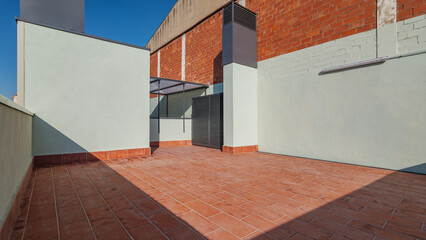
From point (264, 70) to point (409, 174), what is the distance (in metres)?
4.18

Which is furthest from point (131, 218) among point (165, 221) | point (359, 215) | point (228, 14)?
point (228, 14)

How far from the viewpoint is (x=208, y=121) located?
7543 mm

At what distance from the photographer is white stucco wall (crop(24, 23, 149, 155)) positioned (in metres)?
4.10

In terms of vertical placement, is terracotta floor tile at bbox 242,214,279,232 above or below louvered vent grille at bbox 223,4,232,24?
below

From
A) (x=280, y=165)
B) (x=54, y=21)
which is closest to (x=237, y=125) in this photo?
(x=280, y=165)

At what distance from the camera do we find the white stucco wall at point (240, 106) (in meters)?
5.98

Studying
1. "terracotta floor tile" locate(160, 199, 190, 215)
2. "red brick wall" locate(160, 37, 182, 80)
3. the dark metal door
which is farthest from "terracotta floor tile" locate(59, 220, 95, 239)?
"red brick wall" locate(160, 37, 182, 80)

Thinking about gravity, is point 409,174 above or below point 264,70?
below

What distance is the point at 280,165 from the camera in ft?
14.6

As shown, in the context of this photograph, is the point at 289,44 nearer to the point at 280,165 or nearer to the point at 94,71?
the point at 280,165

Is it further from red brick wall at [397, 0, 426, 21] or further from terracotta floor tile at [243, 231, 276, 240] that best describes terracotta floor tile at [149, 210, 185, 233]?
red brick wall at [397, 0, 426, 21]

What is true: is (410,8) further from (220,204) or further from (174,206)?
(174,206)

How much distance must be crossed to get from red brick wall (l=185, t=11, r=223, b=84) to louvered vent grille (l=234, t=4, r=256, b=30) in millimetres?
1778

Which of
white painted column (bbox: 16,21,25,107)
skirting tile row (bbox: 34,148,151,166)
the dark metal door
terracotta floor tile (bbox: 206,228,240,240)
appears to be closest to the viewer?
terracotta floor tile (bbox: 206,228,240,240)
